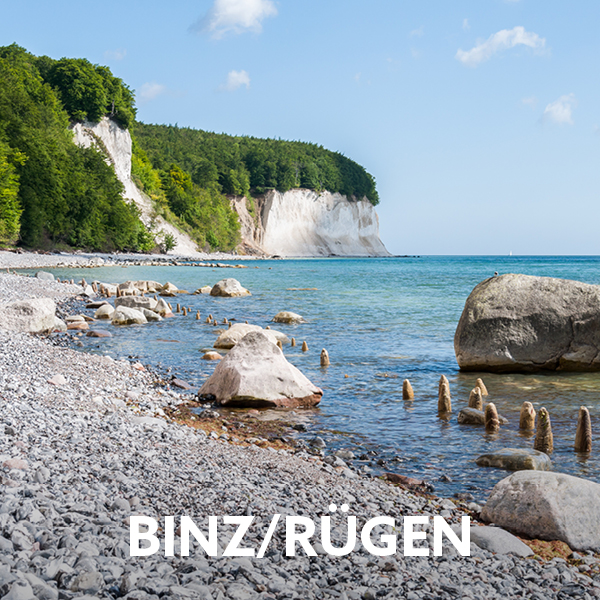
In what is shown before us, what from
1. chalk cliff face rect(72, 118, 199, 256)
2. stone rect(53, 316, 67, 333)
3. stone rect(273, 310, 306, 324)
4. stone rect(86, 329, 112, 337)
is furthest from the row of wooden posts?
chalk cliff face rect(72, 118, 199, 256)

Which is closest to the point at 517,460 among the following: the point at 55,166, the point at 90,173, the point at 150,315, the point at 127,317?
the point at 127,317

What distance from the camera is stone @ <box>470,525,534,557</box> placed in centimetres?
576

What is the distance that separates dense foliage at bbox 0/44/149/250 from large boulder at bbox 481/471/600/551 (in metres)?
55.8

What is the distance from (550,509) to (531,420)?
434 centimetres

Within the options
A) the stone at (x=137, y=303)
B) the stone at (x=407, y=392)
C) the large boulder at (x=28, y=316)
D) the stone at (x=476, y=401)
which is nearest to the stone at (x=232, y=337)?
the large boulder at (x=28, y=316)

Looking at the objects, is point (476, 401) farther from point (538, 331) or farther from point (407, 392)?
point (538, 331)

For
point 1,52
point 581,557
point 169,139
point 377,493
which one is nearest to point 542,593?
point 581,557

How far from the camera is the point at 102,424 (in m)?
8.42

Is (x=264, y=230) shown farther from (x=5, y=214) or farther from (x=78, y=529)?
(x=78, y=529)

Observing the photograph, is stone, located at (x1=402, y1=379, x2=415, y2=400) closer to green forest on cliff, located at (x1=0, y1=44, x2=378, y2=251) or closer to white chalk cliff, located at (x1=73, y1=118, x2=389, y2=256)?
green forest on cliff, located at (x1=0, y1=44, x2=378, y2=251)

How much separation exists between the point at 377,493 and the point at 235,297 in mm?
30210

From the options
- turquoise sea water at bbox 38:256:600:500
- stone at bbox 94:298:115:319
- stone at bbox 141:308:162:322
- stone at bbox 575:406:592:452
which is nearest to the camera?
turquoise sea water at bbox 38:256:600:500

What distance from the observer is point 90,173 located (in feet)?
245

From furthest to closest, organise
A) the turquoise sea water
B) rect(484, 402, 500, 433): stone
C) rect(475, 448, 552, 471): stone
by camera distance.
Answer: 1. rect(484, 402, 500, 433): stone
2. the turquoise sea water
3. rect(475, 448, 552, 471): stone
